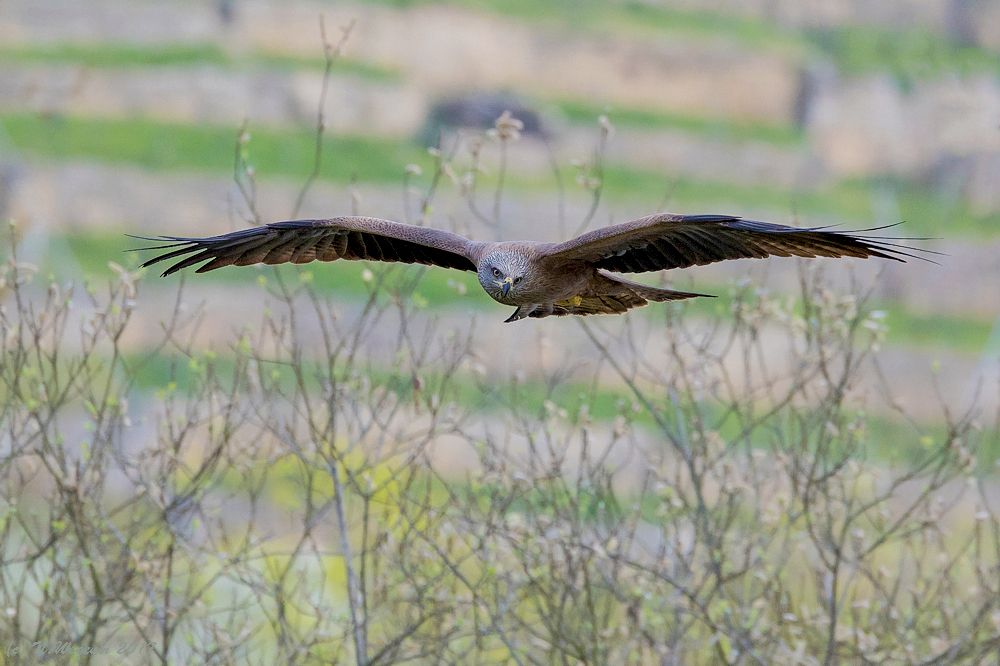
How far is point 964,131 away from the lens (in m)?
31.0

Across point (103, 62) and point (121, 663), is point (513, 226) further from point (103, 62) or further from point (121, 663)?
point (121, 663)

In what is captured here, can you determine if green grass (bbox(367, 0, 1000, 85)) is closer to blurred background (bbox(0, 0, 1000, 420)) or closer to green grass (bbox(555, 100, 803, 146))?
blurred background (bbox(0, 0, 1000, 420))

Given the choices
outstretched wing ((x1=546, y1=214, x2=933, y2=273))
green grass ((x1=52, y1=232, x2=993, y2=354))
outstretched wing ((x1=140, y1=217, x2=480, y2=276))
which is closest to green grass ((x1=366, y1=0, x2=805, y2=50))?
green grass ((x1=52, y1=232, x2=993, y2=354))

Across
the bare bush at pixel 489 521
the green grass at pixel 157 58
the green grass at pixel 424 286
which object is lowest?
the bare bush at pixel 489 521

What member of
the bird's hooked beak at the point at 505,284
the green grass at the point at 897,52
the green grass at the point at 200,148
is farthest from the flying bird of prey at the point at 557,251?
the green grass at the point at 897,52

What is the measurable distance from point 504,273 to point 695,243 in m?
1.15

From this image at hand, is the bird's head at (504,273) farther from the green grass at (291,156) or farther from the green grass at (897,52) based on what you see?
the green grass at (897,52)

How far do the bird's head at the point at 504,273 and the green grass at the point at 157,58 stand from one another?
22755 millimetres

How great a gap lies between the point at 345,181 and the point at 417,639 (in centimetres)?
1979

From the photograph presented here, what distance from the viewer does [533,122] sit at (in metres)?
26.7

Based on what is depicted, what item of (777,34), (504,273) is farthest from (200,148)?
(504,273)

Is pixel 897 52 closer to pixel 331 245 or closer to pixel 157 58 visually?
pixel 157 58

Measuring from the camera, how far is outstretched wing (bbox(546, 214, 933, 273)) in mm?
6023

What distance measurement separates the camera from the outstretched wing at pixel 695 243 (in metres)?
6.02
